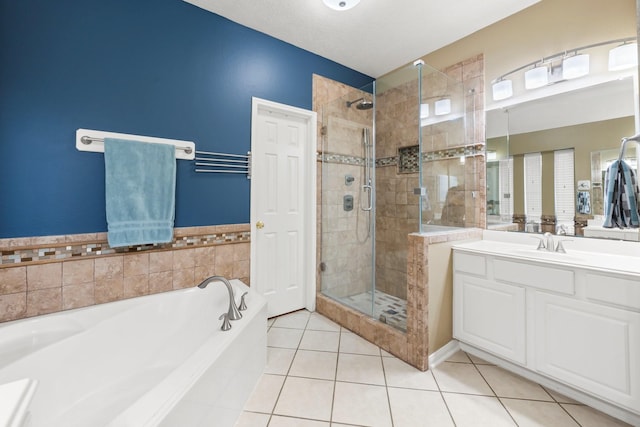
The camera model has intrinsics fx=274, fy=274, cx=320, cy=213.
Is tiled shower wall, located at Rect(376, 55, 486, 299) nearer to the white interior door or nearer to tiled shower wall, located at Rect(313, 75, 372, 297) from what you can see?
tiled shower wall, located at Rect(313, 75, 372, 297)

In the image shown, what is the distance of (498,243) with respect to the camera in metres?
2.21

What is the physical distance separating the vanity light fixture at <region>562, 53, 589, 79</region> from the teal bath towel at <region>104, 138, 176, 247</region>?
2.89 metres

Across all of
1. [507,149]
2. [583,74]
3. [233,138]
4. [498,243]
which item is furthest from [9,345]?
[583,74]

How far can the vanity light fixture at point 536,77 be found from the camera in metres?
2.05

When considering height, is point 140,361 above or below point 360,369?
above

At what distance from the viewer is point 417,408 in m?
1.54

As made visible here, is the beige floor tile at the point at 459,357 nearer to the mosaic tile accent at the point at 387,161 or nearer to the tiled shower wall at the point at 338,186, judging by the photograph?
the tiled shower wall at the point at 338,186

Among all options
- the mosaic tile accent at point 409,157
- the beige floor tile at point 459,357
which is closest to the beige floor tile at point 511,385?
the beige floor tile at point 459,357

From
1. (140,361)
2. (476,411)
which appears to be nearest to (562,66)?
(476,411)

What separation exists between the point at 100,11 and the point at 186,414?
7.95 feet

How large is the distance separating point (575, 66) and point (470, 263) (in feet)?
5.09

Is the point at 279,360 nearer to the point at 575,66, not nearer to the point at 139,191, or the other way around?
the point at 139,191

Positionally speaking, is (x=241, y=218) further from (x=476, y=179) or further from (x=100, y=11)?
(x=476, y=179)

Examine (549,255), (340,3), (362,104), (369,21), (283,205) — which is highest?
(369,21)
